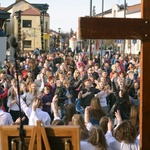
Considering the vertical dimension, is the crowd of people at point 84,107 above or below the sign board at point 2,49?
below

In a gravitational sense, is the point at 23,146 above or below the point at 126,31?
below

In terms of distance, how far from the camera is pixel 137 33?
11.0ft

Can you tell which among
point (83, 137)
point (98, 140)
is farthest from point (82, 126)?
point (98, 140)

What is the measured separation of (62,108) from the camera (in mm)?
11195

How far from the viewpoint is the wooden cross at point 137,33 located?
10.8ft

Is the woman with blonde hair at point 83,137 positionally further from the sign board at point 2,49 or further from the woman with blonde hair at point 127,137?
the sign board at point 2,49

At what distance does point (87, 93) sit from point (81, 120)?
5.11 meters

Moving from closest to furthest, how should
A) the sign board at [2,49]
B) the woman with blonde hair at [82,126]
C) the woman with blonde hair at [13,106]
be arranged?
the woman with blonde hair at [82,126], the woman with blonde hair at [13,106], the sign board at [2,49]

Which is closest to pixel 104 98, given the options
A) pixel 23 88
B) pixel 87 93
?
pixel 87 93

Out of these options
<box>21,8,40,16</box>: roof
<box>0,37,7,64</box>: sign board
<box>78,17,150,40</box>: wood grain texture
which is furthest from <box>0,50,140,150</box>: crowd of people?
<box>21,8,40,16</box>: roof

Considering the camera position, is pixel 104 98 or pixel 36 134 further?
pixel 104 98

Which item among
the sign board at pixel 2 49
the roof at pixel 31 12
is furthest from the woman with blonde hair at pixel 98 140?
the roof at pixel 31 12

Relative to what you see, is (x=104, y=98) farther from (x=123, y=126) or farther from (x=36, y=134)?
(x=36, y=134)

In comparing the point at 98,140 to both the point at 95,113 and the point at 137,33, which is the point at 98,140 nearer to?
the point at 137,33
